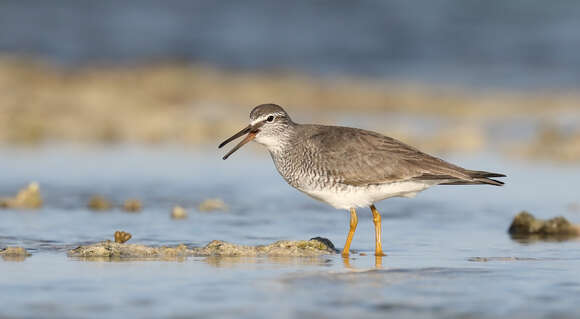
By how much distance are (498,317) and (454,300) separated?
0.51 m

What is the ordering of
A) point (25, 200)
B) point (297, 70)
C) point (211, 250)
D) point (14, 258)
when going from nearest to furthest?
1. point (14, 258)
2. point (211, 250)
3. point (25, 200)
4. point (297, 70)

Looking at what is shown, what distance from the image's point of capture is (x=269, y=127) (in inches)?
380

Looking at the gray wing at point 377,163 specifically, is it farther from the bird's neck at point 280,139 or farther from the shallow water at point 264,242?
the shallow water at point 264,242

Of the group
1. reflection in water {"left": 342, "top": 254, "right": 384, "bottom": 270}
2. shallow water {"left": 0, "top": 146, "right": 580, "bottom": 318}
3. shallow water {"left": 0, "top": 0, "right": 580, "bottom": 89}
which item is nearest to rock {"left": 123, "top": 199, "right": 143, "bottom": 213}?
shallow water {"left": 0, "top": 146, "right": 580, "bottom": 318}

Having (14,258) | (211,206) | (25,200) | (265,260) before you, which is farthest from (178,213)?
(14,258)

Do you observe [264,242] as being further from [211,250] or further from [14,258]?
[14,258]

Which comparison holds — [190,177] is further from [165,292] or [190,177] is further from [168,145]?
[165,292]

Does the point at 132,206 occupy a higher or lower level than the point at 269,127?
lower

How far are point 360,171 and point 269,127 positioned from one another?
45.7 inches

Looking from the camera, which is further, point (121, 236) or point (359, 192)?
point (359, 192)

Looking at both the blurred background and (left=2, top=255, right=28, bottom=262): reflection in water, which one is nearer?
(left=2, top=255, right=28, bottom=262): reflection in water

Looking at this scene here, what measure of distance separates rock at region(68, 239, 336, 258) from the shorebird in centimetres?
39

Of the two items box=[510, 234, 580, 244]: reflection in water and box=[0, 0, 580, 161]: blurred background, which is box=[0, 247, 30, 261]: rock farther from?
box=[0, 0, 580, 161]: blurred background

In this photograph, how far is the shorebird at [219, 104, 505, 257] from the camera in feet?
29.6
